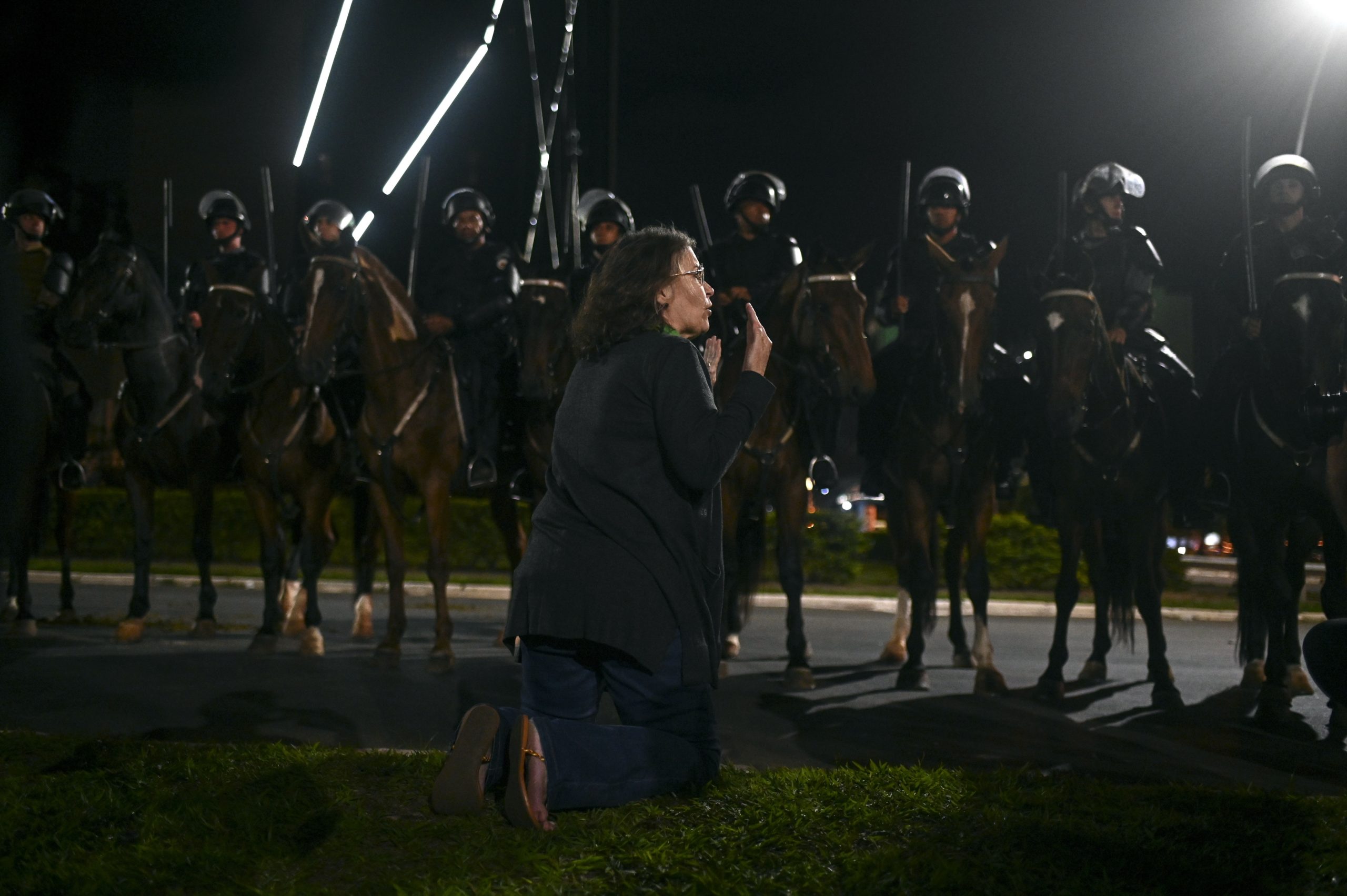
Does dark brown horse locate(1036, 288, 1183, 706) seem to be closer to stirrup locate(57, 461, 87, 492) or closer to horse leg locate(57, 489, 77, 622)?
stirrup locate(57, 461, 87, 492)

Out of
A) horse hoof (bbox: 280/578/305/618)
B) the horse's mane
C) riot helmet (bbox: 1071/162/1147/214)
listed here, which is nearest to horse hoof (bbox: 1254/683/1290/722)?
riot helmet (bbox: 1071/162/1147/214)

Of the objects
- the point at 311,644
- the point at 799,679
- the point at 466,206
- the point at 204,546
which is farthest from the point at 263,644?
the point at 799,679

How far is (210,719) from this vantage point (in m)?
6.65

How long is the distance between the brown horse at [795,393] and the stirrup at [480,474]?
188 centimetres

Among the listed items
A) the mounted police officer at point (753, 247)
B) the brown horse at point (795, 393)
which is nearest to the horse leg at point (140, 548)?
the brown horse at point (795, 393)

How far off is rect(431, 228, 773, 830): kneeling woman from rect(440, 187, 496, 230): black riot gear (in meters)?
7.10

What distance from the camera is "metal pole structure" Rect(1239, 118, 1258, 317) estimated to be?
8508 millimetres

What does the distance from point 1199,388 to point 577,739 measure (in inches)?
399

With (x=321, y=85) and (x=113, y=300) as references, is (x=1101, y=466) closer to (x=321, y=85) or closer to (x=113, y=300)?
(x=113, y=300)

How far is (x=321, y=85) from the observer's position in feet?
59.8

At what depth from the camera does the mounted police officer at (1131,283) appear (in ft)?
29.9

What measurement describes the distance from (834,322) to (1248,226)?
2886 millimetres

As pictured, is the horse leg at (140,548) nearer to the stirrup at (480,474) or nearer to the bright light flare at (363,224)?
the stirrup at (480,474)

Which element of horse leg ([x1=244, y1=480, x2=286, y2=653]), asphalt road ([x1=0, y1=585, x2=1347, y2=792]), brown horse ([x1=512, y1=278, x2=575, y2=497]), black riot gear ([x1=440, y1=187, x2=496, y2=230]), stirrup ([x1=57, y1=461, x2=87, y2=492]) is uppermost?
black riot gear ([x1=440, y1=187, x2=496, y2=230])
